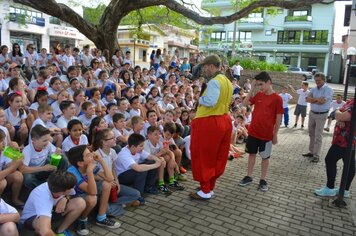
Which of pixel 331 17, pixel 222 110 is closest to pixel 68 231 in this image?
pixel 222 110

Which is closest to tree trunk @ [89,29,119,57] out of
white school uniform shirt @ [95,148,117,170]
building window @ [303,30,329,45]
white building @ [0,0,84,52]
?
white school uniform shirt @ [95,148,117,170]

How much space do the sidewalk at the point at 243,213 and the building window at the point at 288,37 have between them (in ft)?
134

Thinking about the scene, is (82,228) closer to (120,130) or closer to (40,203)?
(40,203)

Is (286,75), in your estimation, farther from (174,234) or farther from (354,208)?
(174,234)

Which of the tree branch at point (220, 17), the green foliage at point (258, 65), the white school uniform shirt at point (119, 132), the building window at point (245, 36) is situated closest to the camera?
the white school uniform shirt at point (119, 132)

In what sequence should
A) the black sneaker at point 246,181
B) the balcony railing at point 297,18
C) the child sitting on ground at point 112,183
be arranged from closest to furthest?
the child sitting on ground at point 112,183 < the black sneaker at point 246,181 < the balcony railing at point 297,18

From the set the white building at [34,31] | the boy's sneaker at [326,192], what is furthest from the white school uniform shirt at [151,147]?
the white building at [34,31]

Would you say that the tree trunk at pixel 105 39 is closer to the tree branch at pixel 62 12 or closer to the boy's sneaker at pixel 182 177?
the tree branch at pixel 62 12

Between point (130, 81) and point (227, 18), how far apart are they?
4000 mm

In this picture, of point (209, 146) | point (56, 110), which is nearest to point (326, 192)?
point (209, 146)

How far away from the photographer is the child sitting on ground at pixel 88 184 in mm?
3506

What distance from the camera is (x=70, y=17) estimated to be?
1148cm

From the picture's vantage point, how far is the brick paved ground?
3.85 metres

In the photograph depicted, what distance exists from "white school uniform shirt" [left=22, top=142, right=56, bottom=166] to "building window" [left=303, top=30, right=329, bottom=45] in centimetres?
4282
